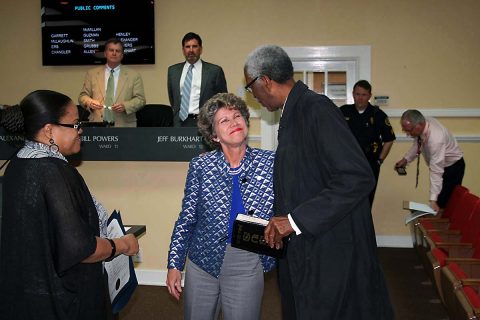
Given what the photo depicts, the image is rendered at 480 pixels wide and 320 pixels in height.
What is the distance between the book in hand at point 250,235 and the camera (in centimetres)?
178

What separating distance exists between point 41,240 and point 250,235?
2.37ft

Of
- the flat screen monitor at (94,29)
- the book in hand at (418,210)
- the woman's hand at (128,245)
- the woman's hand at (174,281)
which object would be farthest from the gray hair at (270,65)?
the flat screen monitor at (94,29)

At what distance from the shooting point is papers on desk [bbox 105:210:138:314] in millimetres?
1960

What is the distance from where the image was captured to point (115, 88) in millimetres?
4336

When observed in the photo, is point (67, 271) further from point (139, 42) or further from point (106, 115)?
point (139, 42)

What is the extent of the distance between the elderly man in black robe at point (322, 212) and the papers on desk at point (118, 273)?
70 centimetres

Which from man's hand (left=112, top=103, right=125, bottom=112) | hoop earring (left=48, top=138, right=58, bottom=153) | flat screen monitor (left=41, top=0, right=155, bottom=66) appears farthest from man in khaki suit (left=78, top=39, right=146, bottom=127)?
hoop earring (left=48, top=138, right=58, bottom=153)

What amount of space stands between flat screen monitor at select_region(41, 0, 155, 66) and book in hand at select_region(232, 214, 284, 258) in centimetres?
479

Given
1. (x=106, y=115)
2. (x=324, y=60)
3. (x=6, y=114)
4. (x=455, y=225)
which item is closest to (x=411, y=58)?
(x=324, y=60)

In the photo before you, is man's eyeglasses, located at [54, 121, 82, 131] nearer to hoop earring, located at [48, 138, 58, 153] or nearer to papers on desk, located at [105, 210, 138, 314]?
hoop earring, located at [48, 138, 58, 153]

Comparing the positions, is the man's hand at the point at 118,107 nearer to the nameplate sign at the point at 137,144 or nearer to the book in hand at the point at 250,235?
the nameplate sign at the point at 137,144

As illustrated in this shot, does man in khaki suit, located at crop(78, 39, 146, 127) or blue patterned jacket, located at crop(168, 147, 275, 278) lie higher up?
man in khaki suit, located at crop(78, 39, 146, 127)

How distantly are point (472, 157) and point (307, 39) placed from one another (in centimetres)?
251

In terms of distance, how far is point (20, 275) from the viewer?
1.59 metres
